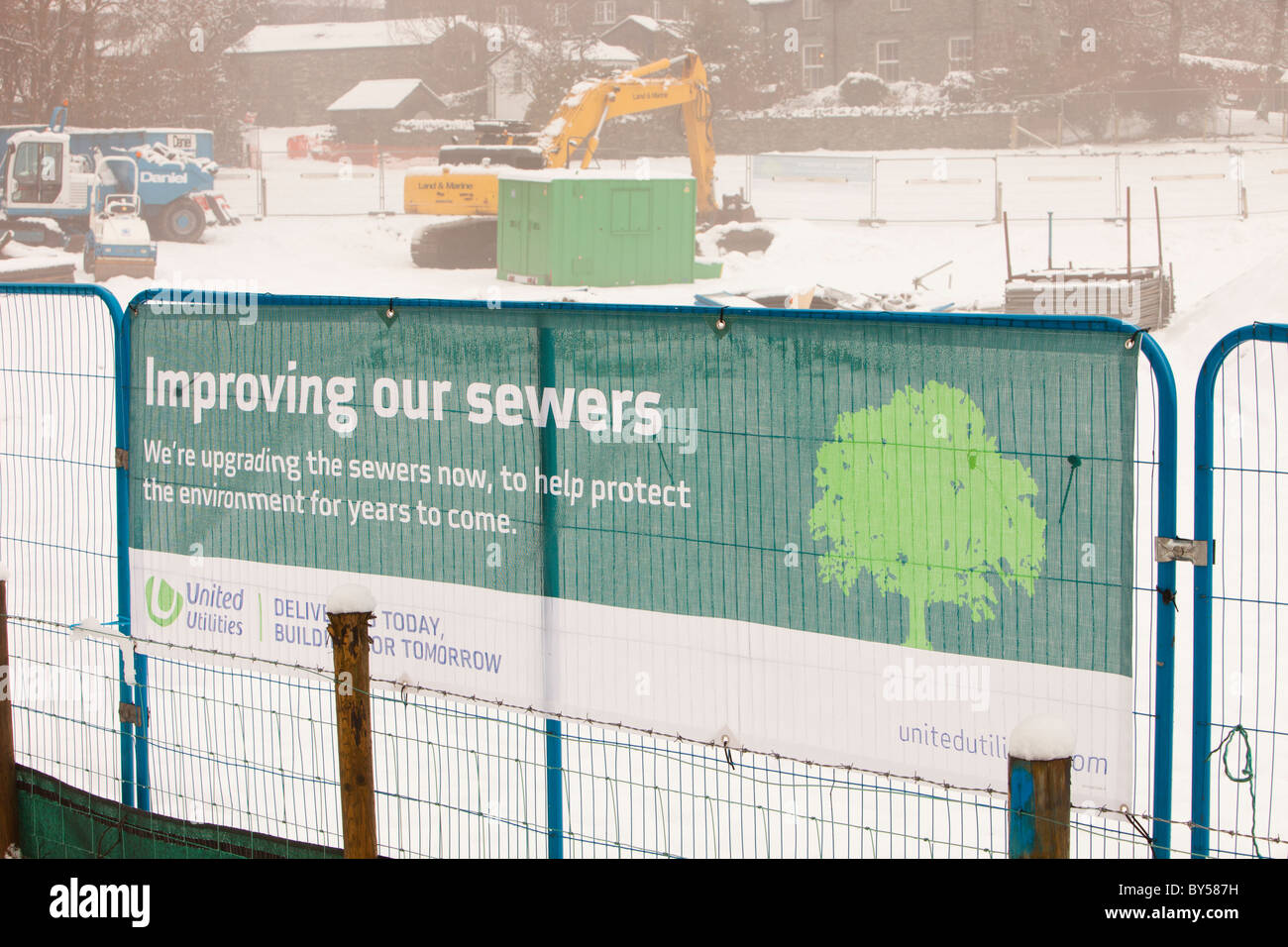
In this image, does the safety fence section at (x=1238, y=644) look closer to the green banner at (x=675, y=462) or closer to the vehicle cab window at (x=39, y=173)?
the green banner at (x=675, y=462)

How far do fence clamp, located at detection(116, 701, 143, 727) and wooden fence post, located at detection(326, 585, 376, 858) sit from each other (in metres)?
1.94

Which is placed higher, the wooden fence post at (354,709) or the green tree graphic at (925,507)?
the green tree graphic at (925,507)

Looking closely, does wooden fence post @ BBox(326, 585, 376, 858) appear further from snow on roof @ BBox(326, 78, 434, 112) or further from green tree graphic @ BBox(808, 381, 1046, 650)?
snow on roof @ BBox(326, 78, 434, 112)

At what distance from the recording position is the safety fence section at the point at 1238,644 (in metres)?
3.94

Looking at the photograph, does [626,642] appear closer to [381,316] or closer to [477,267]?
[381,316]

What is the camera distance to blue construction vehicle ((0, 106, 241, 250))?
30453mm

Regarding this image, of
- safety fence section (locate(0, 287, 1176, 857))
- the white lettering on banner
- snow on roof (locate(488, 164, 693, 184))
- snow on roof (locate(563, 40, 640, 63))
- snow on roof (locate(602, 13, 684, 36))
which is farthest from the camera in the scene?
snow on roof (locate(602, 13, 684, 36))

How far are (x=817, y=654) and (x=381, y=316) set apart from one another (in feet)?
6.69

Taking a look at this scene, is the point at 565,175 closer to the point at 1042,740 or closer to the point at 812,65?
the point at 1042,740

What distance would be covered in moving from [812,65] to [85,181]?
41.8 metres

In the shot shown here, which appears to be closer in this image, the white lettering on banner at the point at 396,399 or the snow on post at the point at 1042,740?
the snow on post at the point at 1042,740

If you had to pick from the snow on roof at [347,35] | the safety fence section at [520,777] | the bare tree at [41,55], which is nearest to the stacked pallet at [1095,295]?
the safety fence section at [520,777]

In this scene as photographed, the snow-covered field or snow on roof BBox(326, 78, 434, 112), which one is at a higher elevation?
snow on roof BBox(326, 78, 434, 112)

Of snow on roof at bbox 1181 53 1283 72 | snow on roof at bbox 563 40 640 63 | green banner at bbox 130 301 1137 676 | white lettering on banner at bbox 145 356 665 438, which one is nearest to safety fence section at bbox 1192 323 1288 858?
green banner at bbox 130 301 1137 676
